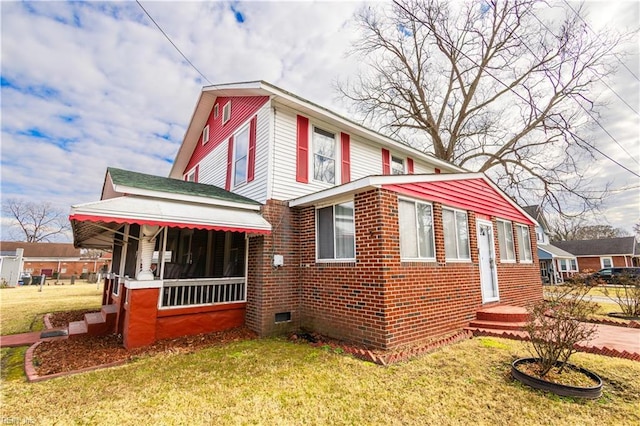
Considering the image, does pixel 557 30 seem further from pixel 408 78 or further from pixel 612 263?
pixel 612 263

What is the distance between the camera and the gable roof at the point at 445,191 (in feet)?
22.5

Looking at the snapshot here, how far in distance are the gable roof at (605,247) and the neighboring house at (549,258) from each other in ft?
15.3

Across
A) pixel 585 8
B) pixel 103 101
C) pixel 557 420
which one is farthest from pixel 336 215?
pixel 585 8

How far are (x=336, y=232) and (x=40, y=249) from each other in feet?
202

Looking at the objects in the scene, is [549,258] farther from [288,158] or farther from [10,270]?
[10,270]

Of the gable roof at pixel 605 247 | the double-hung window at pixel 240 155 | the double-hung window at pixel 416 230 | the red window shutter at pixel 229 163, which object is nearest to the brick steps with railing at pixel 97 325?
the red window shutter at pixel 229 163

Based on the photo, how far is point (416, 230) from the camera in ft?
24.4

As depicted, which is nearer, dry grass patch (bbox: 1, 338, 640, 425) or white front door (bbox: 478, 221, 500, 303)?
dry grass patch (bbox: 1, 338, 640, 425)

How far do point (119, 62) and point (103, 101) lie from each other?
164 inches

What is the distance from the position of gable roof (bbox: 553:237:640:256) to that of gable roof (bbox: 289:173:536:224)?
135 ft

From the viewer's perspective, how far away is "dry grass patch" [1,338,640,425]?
12.1 feet

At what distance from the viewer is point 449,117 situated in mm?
23250

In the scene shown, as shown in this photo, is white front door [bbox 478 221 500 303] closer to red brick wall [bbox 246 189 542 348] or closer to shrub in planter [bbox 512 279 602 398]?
red brick wall [bbox 246 189 542 348]

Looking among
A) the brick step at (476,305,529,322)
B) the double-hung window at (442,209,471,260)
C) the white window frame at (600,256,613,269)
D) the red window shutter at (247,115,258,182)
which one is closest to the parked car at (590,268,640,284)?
the brick step at (476,305,529,322)
